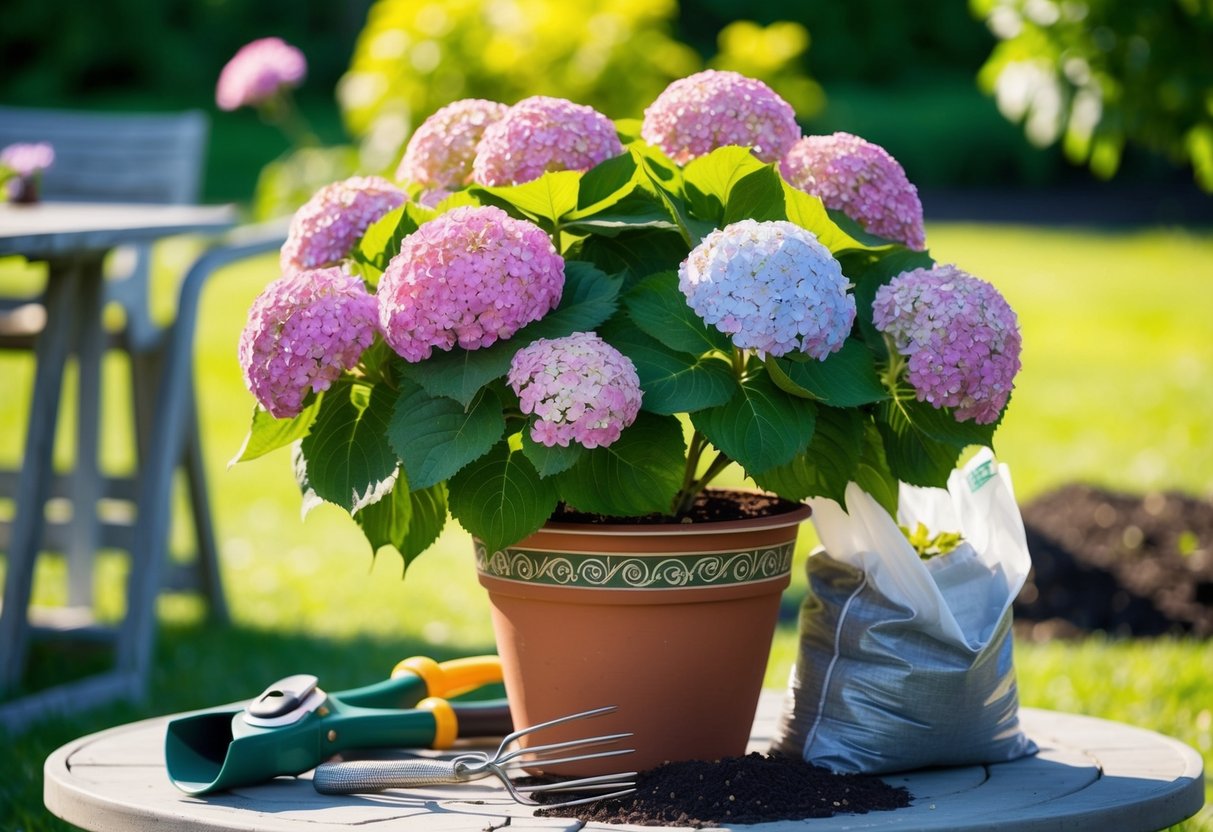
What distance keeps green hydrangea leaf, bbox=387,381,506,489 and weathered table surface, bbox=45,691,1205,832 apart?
15.1 inches

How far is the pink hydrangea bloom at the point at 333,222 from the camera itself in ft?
6.42

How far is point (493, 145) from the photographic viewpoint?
190cm

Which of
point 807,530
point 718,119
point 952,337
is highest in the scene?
point 718,119

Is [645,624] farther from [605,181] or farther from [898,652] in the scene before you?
[605,181]

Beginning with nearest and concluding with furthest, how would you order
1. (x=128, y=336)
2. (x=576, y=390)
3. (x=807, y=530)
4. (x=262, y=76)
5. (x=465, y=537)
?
1. (x=576, y=390)
2. (x=128, y=336)
3. (x=262, y=76)
4. (x=807, y=530)
5. (x=465, y=537)

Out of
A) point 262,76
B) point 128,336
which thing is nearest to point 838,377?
point 128,336

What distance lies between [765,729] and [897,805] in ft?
1.59

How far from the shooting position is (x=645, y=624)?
1770 mm

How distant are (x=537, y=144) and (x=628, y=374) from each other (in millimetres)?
392

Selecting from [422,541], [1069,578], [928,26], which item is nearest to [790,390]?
[422,541]

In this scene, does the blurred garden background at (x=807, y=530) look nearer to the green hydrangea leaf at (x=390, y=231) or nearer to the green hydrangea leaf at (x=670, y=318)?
the green hydrangea leaf at (x=390, y=231)

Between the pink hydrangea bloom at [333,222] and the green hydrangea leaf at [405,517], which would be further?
the pink hydrangea bloom at [333,222]

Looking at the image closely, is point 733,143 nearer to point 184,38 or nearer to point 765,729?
point 765,729

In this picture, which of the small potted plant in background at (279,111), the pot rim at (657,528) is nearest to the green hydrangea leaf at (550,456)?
the pot rim at (657,528)
